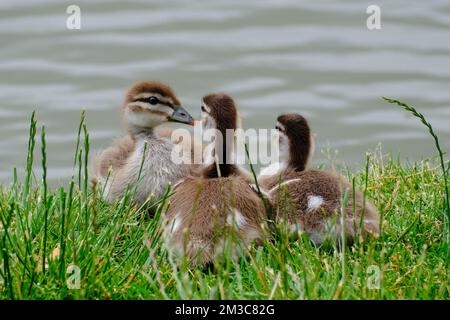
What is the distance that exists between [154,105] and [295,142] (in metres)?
1.17

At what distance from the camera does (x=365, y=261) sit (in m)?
5.15

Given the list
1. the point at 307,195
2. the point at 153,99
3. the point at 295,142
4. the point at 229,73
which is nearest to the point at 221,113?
the point at 295,142

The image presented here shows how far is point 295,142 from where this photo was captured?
6461 mm

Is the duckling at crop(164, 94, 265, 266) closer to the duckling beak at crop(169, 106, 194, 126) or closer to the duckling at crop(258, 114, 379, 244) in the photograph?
the duckling at crop(258, 114, 379, 244)

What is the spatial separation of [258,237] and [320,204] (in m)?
0.51

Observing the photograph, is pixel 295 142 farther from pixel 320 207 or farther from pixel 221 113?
pixel 320 207

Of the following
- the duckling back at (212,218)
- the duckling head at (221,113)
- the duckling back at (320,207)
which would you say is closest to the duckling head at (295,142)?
the duckling back at (320,207)

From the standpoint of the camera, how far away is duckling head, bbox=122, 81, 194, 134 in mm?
6984

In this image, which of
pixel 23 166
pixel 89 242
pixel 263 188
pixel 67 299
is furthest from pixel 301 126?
pixel 23 166

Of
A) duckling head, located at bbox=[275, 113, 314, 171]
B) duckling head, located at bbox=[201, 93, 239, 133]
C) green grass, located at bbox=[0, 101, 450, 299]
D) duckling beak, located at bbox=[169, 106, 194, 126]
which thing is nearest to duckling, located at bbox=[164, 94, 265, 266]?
duckling head, located at bbox=[201, 93, 239, 133]

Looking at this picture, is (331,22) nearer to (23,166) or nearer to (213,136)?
(23,166)

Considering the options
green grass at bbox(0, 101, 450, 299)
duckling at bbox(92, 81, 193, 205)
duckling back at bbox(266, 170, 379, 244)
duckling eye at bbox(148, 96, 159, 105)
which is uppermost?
duckling eye at bbox(148, 96, 159, 105)

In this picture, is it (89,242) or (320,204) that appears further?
(320,204)

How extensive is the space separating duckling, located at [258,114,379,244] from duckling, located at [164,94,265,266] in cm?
20
